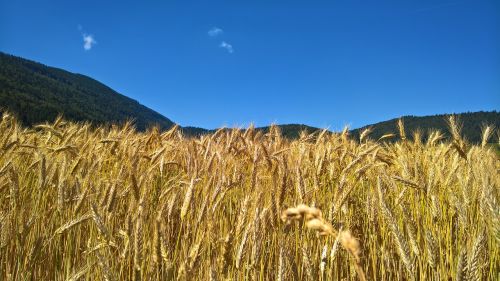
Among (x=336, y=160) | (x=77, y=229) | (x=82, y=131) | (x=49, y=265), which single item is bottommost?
(x=49, y=265)

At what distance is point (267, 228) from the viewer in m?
2.43

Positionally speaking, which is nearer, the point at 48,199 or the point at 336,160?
the point at 48,199

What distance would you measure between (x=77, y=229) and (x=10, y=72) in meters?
147

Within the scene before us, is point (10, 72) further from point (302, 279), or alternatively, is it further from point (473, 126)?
point (302, 279)

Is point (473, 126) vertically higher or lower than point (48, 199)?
higher

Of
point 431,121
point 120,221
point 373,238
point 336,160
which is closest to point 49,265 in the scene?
point 120,221

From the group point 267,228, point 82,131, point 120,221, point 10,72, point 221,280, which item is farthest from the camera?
point 10,72

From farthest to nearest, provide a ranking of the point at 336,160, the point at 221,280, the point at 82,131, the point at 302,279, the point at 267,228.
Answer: the point at 82,131
the point at 336,160
the point at 267,228
the point at 302,279
the point at 221,280

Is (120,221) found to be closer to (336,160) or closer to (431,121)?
(336,160)

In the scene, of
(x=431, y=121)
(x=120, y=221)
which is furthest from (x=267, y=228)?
(x=431, y=121)

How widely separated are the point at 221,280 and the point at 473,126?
99.2m

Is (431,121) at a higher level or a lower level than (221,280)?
higher

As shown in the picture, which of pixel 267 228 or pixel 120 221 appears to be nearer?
pixel 267 228

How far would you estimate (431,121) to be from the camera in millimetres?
85562
